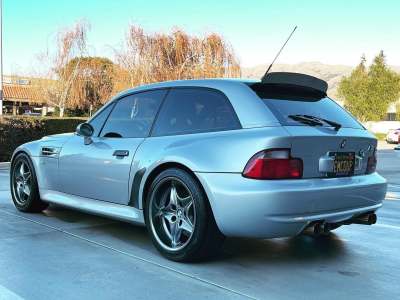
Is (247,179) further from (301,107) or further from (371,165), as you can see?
(371,165)

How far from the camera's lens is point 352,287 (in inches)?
139

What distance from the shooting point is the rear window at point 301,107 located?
3965mm

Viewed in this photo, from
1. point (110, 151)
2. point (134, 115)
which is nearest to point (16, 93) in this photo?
point (134, 115)

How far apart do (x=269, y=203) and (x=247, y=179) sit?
24 centimetres

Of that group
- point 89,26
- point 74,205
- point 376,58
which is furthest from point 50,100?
point 74,205

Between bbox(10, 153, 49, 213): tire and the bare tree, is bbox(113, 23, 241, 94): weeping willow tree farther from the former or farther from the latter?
bbox(10, 153, 49, 213): tire

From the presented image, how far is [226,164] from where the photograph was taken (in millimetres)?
3750

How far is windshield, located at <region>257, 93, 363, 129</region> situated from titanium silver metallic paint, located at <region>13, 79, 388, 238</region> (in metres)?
0.08

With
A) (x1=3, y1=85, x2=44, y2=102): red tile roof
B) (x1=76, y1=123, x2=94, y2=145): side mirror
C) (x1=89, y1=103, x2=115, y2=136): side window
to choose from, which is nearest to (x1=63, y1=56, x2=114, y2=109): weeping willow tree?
(x1=3, y1=85, x2=44, y2=102): red tile roof

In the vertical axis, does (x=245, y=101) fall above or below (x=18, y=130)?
above

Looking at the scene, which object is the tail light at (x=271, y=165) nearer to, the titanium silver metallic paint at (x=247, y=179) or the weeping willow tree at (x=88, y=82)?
the titanium silver metallic paint at (x=247, y=179)

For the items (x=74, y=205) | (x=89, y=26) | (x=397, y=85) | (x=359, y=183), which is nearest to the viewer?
(x=359, y=183)

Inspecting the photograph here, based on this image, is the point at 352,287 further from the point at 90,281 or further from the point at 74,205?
the point at 74,205

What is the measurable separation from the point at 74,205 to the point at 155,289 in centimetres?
215
